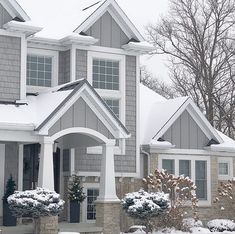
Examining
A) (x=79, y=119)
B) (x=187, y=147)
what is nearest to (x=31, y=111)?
(x=79, y=119)

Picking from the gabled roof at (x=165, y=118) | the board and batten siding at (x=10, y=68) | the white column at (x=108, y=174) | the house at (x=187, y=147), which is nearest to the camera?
the white column at (x=108, y=174)

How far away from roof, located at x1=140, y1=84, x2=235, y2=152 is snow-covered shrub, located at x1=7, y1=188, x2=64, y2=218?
22.5 feet

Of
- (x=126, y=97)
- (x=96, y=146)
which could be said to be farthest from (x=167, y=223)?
(x=126, y=97)

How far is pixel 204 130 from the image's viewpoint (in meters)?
25.1

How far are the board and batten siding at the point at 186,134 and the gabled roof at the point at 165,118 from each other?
209mm

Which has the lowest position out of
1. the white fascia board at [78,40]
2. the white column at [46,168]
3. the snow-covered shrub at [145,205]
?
the snow-covered shrub at [145,205]

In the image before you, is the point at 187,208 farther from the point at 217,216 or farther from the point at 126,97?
the point at 126,97

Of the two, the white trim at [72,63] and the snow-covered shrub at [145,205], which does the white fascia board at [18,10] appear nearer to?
the white trim at [72,63]

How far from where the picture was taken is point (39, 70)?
22.5 meters

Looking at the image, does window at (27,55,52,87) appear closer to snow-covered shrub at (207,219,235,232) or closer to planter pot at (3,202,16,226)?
planter pot at (3,202,16,226)

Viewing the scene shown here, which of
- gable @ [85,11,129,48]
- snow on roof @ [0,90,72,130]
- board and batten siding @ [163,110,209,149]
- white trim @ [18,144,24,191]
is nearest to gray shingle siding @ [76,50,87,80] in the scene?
gable @ [85,11,129,48]

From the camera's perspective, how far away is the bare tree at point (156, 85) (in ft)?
157

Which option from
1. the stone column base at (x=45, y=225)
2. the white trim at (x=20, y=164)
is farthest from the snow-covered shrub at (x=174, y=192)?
the white trim at (x=20, y=164)

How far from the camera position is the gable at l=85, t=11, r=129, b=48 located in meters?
23.1
